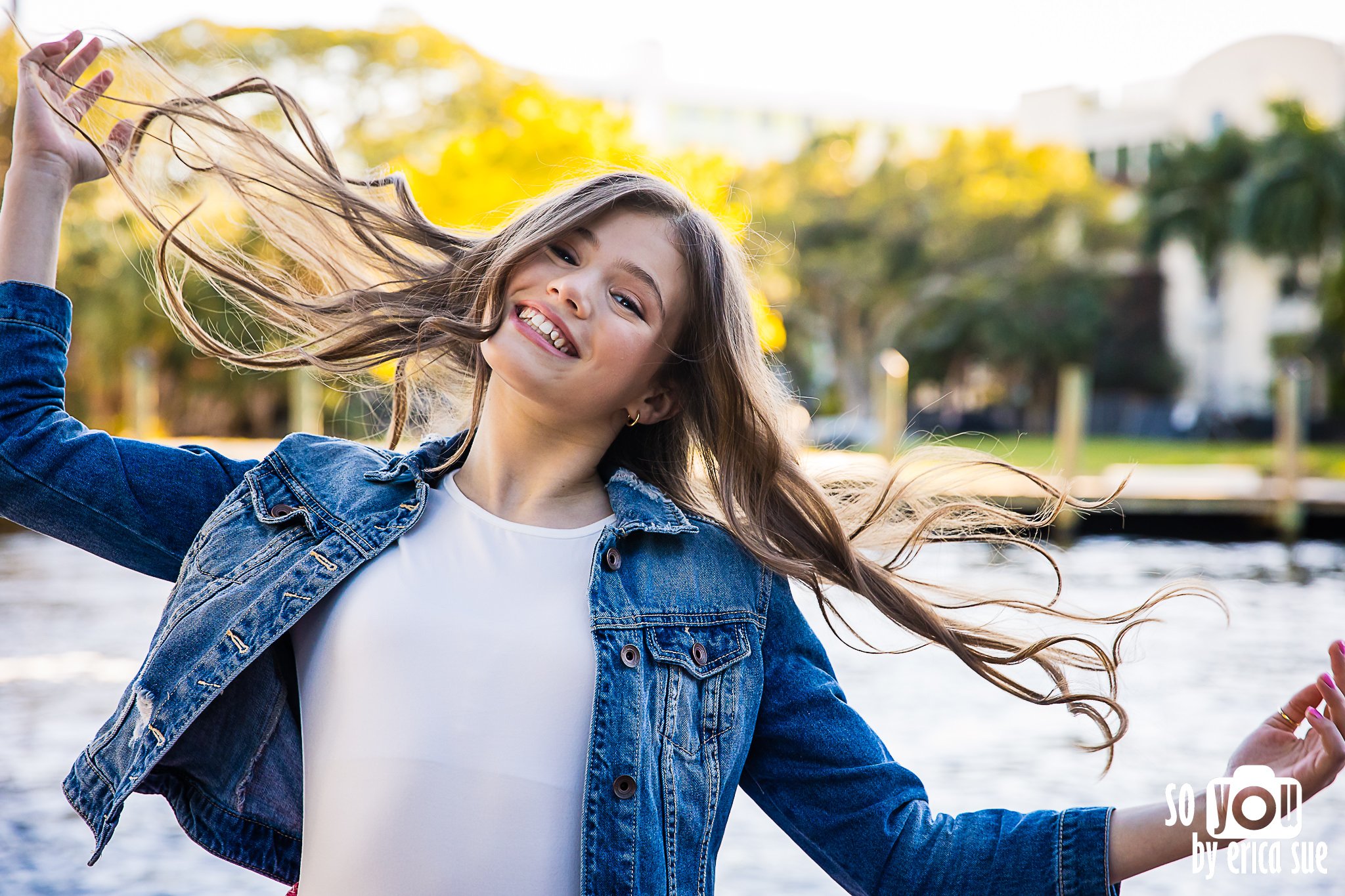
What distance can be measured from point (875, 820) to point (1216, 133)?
3715cm

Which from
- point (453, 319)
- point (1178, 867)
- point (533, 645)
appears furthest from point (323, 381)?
point (1178, 867)

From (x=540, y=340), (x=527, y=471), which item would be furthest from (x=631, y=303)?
(x=527, y=471)

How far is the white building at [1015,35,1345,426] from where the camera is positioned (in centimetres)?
3519

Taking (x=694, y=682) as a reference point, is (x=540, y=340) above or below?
above

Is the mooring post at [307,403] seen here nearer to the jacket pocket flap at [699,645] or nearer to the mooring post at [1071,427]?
the mooring post at [1071,427]

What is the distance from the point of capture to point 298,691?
1.60 metres

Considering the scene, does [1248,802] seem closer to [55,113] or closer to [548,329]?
[548,329]

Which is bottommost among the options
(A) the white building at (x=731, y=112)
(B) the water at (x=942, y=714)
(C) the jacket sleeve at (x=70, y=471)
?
(B) the water at (x=942, y=714)

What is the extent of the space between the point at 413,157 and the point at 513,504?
68.9ft

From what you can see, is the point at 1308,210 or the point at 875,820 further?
the point at 1308,210

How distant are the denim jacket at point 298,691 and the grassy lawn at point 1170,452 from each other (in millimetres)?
16210

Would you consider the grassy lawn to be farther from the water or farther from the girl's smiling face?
the girl's smiling face

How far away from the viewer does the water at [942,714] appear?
5203 millimetres

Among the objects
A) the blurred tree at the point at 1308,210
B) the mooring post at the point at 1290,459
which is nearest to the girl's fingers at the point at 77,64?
the mooring post at the point at 1290,459
